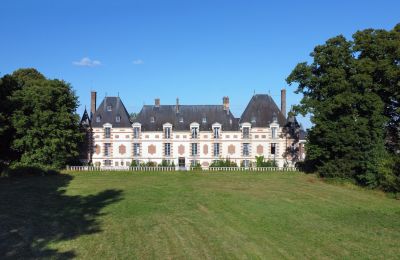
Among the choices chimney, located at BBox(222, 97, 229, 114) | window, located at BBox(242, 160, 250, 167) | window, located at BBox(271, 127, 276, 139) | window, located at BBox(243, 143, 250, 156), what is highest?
chimney, located at BBox(222, 97, 229, 114)

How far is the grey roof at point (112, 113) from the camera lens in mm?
43487

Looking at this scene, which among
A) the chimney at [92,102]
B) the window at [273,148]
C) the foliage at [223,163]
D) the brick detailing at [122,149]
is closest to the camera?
the foliage at [223,163]

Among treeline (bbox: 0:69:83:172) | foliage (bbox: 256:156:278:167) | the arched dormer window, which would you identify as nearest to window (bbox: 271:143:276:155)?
foliage (bbox: 256:156:278:167)

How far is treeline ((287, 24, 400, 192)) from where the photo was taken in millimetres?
27453

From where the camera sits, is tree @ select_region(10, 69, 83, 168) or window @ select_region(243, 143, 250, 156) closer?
tree @ select_region(10, 69, 83, 168)

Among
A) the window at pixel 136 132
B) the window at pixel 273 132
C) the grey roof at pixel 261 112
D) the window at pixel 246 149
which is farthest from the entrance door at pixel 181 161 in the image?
the window at pixel 273 132

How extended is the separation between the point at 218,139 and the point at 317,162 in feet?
37.4

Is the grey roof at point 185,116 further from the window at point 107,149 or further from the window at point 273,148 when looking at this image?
the window at point 273,148

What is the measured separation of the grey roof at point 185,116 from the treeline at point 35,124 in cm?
908

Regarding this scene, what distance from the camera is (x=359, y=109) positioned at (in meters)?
29.8

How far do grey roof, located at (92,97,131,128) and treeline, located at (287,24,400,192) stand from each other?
20533mm

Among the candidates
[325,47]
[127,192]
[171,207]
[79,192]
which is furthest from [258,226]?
[325,47]

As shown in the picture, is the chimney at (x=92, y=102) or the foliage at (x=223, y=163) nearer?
the foliage at (x=223, y=163)

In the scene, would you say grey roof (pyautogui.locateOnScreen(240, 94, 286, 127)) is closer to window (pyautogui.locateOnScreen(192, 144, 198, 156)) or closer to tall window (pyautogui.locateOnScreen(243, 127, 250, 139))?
tall window (pyautogui.locateOnScreen(243, 127, 250, 139))
